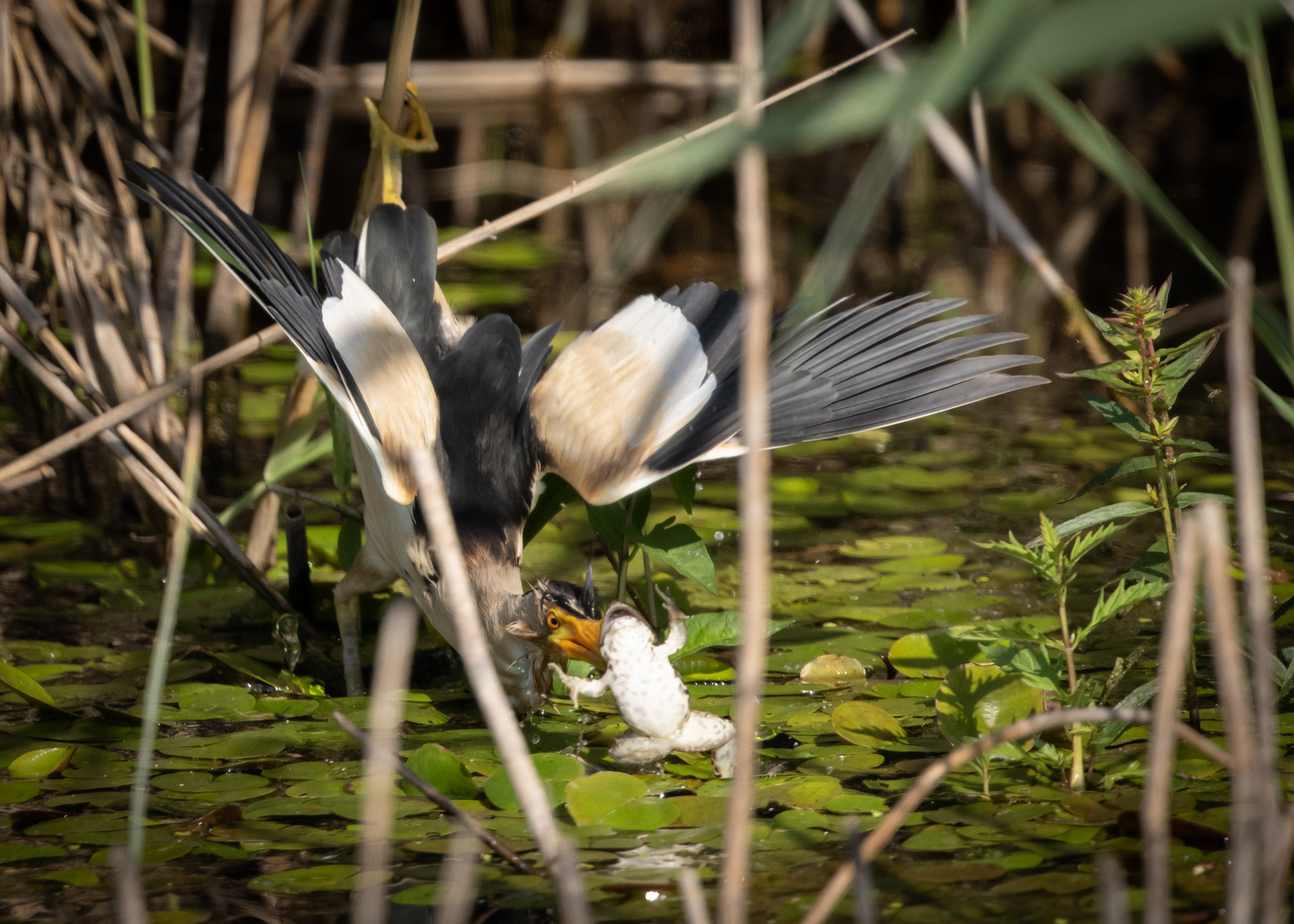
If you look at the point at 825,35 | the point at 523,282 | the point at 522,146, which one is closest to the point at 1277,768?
the point at 523,282

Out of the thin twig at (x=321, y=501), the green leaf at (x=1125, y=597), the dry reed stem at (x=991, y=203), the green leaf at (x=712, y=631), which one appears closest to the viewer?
the green leaf at (x=1125, y=597)

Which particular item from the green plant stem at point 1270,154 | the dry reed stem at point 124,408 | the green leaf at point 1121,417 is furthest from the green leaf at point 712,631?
the green plant stem at point 1270,154

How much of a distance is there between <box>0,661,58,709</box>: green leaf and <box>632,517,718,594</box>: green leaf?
100 centimetres

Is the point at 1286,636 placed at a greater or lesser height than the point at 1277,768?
greater

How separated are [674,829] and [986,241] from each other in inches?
162

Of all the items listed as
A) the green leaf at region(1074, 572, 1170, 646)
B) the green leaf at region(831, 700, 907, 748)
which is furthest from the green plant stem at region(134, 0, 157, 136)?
the green leaf at region(1074, 572, 1170, 646)

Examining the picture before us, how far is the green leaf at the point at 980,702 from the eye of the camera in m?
2.02

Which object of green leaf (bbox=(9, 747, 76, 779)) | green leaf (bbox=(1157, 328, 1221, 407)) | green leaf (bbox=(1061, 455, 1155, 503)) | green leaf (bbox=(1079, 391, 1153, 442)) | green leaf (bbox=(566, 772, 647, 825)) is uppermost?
green leaf (bbox=(1157, 328, 1221, 407))

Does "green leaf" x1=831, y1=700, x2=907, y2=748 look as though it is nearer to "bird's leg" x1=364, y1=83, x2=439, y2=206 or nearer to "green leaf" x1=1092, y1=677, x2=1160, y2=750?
"green leaf" x1=1092, y1=677, x2=1160, y2=750

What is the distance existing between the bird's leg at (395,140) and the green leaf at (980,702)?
4.63ft

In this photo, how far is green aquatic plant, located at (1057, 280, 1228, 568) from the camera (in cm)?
186

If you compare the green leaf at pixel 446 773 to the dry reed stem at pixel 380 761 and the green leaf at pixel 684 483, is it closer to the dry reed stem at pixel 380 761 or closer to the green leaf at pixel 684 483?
the dry reed stem at pixel 380 761

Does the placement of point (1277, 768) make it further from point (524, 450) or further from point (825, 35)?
point (825, 35)

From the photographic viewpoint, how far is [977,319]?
96.0 inches
